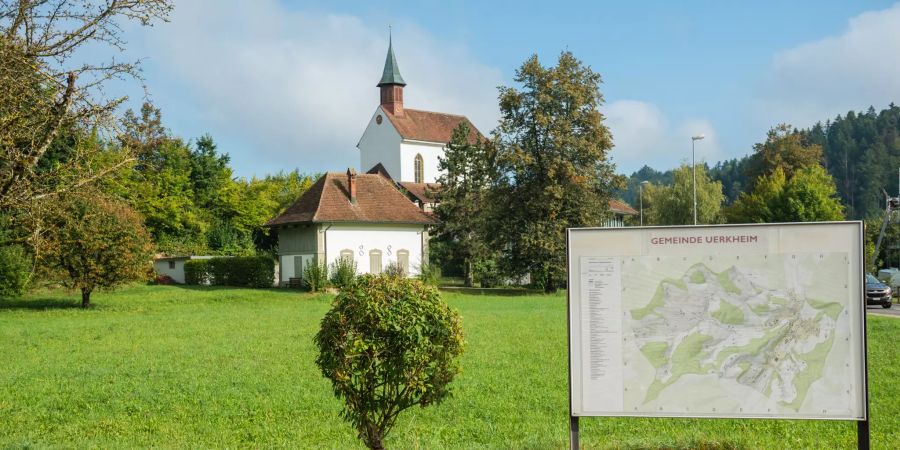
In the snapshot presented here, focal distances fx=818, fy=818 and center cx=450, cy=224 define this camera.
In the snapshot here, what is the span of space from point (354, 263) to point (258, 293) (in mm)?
7288

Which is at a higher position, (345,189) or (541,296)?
(345,189)

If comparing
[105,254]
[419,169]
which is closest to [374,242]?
[105,254]

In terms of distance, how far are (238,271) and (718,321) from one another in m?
45.7

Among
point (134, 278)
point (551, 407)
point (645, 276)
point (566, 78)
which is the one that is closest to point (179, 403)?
point (551, 407)

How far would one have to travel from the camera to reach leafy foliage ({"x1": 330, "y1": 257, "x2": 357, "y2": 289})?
43750mm

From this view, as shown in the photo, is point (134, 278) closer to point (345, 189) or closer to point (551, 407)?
point (345, 189)

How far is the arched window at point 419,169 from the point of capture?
7938 centimetres

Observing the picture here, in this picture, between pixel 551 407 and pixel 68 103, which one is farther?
pixel 551 407

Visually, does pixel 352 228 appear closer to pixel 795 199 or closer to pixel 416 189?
pixel 416 189

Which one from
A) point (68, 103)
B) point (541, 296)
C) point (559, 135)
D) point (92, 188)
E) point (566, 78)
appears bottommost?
point (541, 296)

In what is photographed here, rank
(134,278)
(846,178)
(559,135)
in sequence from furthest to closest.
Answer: (846,178), (559,135), (134,278)

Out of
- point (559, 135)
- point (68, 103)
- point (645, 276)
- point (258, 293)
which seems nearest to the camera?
point (68, 103)

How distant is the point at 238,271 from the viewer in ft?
165

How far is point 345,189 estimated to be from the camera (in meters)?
51.9
